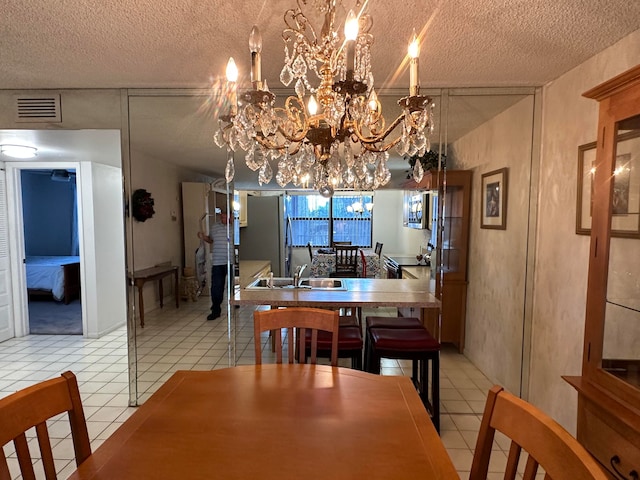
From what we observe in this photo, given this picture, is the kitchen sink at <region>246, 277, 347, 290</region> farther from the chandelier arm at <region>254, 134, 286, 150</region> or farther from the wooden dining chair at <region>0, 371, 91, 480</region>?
the wooden dining chair at <region>0, 371, 91, 480</region>

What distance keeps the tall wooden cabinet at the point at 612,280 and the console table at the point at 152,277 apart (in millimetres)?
2789

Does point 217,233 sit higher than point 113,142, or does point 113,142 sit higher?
point 113,142

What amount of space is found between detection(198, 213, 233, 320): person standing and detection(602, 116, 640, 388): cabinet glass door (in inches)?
90.4

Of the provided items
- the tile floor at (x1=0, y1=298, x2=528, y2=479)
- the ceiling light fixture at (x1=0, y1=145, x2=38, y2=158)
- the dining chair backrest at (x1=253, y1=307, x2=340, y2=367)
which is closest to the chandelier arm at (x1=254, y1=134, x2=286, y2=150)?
the dining chair backrest at (x1=253, y1=307, x2=340, y2=367)

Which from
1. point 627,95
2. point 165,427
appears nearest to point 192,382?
point 165,427

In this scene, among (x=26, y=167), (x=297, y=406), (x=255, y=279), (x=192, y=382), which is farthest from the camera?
(x=26, y=167)

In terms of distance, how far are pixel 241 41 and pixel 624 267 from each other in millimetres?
2085

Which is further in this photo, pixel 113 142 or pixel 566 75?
pixel 113 142

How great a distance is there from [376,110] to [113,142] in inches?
109

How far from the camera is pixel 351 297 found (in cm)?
251

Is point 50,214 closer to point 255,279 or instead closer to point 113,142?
point 113,142

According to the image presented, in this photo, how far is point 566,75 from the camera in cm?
213

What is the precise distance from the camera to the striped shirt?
8.92 feet

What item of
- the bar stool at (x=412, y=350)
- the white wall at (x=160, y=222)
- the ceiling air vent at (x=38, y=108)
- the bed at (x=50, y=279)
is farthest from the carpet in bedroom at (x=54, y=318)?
the bar stool at (x=412, y=350)
